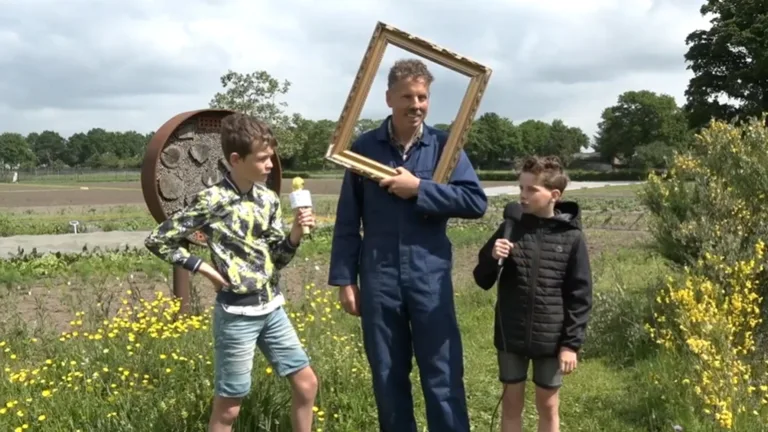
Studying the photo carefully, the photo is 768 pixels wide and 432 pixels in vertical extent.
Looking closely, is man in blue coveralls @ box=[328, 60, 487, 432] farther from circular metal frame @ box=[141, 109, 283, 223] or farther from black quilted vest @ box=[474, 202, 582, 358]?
circular metal frame @ box=[141, 109, 283, 223]

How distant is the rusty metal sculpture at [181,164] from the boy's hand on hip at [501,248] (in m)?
2.62

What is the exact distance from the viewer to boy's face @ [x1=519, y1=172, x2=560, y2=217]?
3.43 metres

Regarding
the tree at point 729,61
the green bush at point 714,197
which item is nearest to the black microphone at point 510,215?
the green bush at point 714,197

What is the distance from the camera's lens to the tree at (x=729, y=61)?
41.0 m

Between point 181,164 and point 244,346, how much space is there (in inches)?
107

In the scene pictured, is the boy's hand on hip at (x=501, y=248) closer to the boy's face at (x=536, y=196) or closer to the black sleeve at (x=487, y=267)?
the black sleeve at (x=487, y=267)

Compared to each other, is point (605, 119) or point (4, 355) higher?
point (605, 119)

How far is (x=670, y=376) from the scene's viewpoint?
4.62 metres

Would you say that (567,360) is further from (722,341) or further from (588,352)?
(588,352)

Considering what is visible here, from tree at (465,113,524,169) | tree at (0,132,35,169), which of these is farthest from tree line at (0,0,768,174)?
tree at (0,132,35,169)

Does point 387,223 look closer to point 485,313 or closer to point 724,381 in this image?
point 724,381

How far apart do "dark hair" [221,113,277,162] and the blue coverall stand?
44cm

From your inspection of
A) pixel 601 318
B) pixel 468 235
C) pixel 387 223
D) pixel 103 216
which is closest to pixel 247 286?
pixel 387 223

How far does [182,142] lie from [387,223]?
9.48ft
